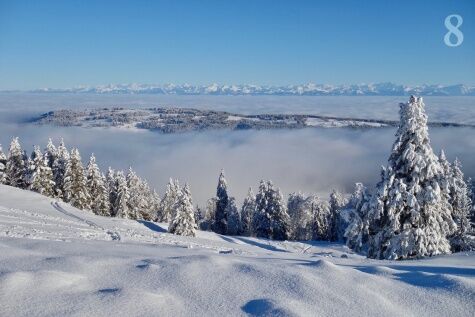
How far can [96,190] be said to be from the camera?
2132 inches

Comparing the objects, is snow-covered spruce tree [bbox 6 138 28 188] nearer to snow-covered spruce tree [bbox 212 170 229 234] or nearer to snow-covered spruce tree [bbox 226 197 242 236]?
snow-covered spruce tree [bbox 212 170 229 234]

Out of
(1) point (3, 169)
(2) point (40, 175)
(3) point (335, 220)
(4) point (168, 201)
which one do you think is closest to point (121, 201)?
(2) point (40, 175)

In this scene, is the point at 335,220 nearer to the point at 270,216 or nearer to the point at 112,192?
the point at 270,216

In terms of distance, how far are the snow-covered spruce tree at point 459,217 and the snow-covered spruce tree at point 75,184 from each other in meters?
40.1

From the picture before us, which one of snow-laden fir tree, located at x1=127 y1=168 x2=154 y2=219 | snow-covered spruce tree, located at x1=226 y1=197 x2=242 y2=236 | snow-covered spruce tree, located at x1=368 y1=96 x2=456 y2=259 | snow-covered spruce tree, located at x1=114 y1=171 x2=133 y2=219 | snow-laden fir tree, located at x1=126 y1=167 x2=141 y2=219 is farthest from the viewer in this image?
snow-covered spruce tree, located at x1=226 y1=197 x2=242 y2=236

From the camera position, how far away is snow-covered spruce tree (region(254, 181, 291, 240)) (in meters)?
58.7

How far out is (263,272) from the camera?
26.5 ft

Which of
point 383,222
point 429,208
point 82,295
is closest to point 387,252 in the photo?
point 383,222

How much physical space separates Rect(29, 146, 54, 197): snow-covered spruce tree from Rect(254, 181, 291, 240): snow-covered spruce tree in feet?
90.7

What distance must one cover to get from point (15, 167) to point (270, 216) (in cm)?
3461

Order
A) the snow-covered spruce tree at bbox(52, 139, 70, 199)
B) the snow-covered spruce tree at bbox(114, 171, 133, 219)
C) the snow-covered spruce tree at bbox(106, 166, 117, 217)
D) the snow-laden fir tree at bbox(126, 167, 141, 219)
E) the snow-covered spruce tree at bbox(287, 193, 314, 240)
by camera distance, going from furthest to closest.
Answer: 1. the snow-covered spruce tree at bbox(287, 193, 314, 240)
2. the snow-laden fir tree at bbox(126, 167, 141, 219)
3. the snow-covered spruce tree at bbox(106, 166, 117, 217)
4. the snow-covered spruce tree at bbox(114, 171, 133, 219)
5. the snow-covered spruce tree at bbox(52, 139, 70, 199)

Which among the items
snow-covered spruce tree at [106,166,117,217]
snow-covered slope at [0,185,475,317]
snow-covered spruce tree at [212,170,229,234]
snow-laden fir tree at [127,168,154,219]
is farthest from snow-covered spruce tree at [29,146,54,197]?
snow-covered slope at [0,185,475,317]

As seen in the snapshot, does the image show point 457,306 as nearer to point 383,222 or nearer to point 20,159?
point 383,222

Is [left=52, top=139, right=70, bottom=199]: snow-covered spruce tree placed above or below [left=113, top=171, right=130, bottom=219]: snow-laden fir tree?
above
